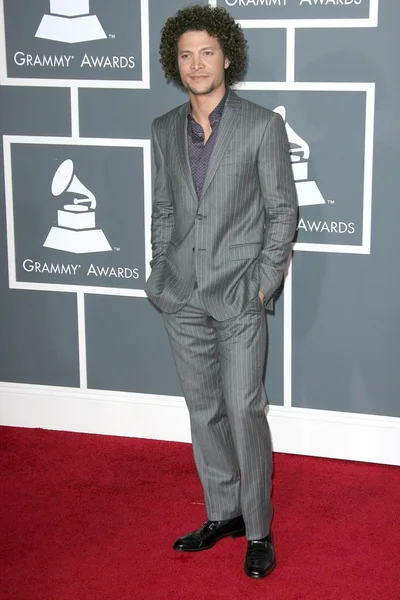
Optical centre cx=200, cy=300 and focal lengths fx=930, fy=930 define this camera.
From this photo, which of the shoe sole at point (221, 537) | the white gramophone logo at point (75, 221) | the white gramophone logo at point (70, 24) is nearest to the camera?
the shoe sole at point (221, 537)

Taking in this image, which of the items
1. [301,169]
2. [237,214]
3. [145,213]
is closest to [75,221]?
[145,213]

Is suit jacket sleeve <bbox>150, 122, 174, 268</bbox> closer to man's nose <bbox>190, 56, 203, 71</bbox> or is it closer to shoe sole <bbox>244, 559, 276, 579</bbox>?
man's nose <bbox>190, 56, 203, 71</bbox>

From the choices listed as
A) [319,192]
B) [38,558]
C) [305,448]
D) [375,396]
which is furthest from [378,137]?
[38,558]

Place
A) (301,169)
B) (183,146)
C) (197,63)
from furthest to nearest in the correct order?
(301,169), (183,146), (197,63)

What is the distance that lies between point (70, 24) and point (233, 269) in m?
1.56

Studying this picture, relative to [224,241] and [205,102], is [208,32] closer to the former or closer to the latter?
[205,102]

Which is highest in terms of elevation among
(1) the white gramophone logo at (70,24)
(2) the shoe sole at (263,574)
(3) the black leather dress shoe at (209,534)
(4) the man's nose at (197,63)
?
(1) the white gramophone logo at (70,24)

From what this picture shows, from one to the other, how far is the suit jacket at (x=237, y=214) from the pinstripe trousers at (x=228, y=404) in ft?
0.20

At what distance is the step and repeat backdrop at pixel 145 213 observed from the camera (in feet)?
12.0

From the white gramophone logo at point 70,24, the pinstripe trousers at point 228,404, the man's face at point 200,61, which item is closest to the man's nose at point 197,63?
the man's face at point 200,61

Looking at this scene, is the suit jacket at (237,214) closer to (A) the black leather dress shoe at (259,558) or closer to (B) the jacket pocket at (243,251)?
(B) the jacket pocket at (243,251)

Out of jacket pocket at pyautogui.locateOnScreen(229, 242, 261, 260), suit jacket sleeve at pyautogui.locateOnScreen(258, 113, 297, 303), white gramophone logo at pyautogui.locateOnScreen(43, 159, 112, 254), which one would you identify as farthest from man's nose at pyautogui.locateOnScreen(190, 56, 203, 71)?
white gramophone logo at pyautogui.locateOnScreen(43, 159, 112, 254)

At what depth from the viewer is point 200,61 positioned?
9.89ft

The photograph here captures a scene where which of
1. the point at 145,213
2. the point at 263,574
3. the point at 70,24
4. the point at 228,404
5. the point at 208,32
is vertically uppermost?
the point at 70,24
